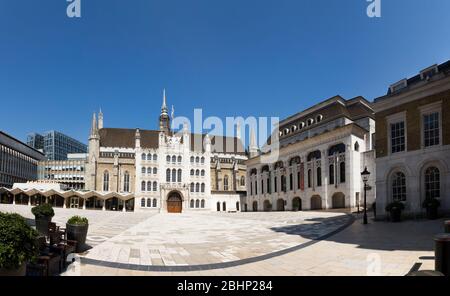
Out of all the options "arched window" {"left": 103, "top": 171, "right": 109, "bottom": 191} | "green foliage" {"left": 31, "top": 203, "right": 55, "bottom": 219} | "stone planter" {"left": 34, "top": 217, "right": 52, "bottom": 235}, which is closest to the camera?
"stone planter" {"left": 34, "top": 217, "right": 52, "bottom": 235}

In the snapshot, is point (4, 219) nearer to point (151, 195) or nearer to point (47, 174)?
point (151, 195)

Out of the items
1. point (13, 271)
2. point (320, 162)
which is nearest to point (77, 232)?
point (13, 271)

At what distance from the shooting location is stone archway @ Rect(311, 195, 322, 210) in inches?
1786

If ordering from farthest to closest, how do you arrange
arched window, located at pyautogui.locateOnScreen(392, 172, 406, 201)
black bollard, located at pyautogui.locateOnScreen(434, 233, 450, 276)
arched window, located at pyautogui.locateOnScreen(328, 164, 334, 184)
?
arched window, located at pyautogui.locateOnScreen(328, 164, 334, 184) → arched window, located at pyautogui.locateOnScreen(392, 172, 406, 201) → black bollard, located at pyautogui.locateOnScreen(434, 233, 450, 276)

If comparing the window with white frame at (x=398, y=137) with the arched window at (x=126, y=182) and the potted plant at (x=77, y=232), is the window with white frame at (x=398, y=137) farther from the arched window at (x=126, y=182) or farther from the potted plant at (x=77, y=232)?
the arched window at (x=126, y=182)

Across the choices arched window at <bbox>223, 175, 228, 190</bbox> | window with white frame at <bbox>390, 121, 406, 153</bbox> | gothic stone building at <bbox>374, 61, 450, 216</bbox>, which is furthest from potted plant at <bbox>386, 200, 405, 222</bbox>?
arched window at <bbox>223, 175, 228, 190</bbox>

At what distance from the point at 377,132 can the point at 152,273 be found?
2080 centimetres

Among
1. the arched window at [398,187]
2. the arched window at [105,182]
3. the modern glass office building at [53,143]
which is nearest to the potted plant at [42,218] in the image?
the arched window at [398,187]

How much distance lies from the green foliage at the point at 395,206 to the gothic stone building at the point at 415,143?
775 mm

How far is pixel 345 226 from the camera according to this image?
61.3ft

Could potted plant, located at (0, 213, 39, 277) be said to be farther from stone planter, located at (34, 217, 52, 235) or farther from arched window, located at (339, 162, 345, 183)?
arched window, located at (339, 162, 345, 183)

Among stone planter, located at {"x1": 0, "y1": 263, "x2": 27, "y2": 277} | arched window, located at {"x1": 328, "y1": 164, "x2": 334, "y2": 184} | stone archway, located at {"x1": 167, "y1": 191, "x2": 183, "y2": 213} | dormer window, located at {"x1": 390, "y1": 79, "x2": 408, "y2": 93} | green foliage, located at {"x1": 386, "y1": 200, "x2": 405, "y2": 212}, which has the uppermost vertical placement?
dormer window, located at {"x1": 390, "y1": 79, "x2": 408, "y2": 93}

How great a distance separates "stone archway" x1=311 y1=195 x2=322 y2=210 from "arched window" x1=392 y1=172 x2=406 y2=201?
23376 mm
